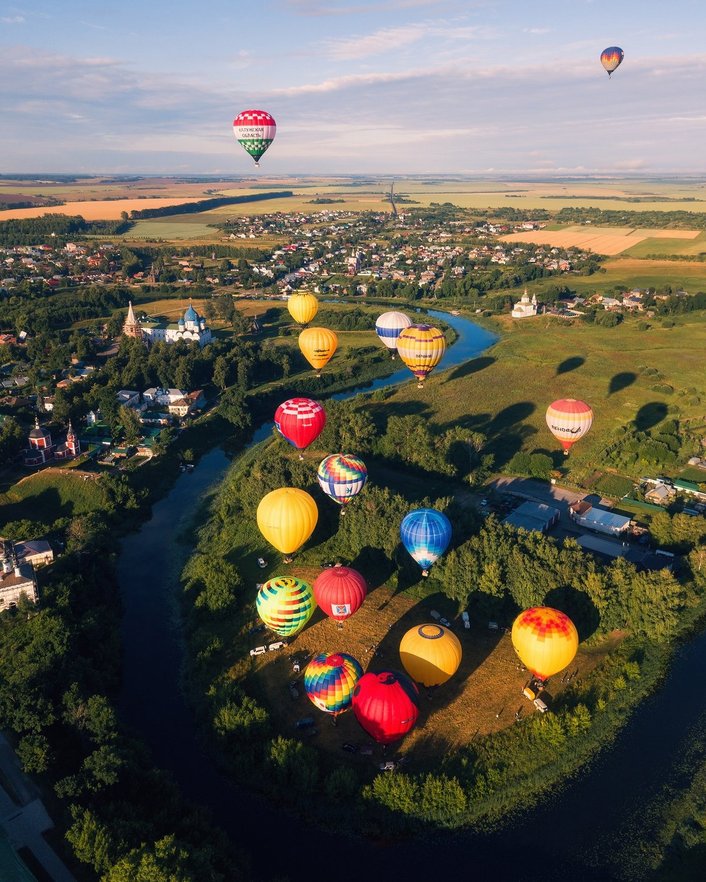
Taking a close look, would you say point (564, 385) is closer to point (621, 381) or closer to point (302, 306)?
point (621, 381)

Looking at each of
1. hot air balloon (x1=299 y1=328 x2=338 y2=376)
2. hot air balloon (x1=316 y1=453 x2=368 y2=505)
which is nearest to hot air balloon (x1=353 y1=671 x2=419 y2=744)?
hot air balloon (x1=316 y1=453 x2=368 y2=505)

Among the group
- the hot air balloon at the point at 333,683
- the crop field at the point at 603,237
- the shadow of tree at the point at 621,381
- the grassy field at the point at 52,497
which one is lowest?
the crop field at the point at 603,237

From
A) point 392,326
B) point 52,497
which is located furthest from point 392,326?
point 52,497

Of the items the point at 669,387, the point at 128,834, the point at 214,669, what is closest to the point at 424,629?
the point at 214,669

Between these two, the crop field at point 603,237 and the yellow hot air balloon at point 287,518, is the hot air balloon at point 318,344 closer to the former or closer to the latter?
the yellow hot air balloon at point 287,518

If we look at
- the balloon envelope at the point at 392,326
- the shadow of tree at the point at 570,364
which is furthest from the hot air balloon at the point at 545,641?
the shadow of tree at the point at 570,364
